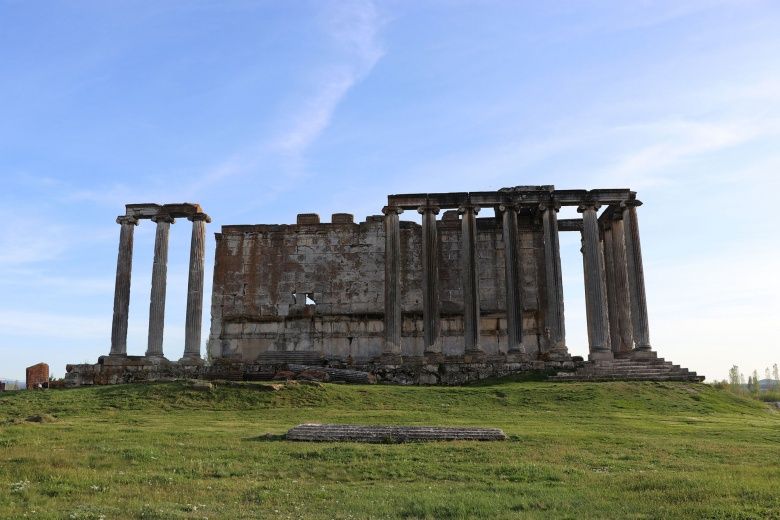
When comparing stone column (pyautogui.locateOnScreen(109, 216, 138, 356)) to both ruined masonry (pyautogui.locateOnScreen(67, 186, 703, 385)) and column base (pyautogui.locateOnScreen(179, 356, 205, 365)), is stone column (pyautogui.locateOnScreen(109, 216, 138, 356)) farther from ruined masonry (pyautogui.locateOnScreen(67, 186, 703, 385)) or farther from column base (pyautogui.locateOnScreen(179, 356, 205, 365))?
column base (pyautogui.locateOnScreen(179, 356, 205, 365))

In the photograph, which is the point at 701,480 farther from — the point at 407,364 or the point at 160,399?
the point at 407,364

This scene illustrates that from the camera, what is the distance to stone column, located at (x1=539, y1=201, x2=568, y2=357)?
1517 inches

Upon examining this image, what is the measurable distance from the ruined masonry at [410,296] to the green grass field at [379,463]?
909cm

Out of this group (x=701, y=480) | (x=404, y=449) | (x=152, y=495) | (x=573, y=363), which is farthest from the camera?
(x=573, y=363)

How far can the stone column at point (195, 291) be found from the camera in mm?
40281

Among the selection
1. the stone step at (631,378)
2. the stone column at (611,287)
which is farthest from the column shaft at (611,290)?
the stone step at (631,378)

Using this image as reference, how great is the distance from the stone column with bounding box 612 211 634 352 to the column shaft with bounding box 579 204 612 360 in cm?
121

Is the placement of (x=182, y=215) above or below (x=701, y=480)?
above

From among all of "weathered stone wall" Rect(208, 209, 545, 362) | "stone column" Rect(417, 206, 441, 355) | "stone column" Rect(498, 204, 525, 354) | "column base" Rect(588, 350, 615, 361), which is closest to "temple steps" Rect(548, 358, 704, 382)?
"column base" Rect(588, 350, 615, 361)

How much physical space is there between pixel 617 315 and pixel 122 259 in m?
28.2

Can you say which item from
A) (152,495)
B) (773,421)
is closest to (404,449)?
(152,495)

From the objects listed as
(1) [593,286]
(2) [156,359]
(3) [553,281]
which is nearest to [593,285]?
(1) [593,286]

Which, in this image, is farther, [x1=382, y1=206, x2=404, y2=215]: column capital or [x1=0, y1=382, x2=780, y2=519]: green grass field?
[x1=382, y1=206, x2=404, y2=215]: column capital

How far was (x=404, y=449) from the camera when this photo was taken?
54.8 feet
